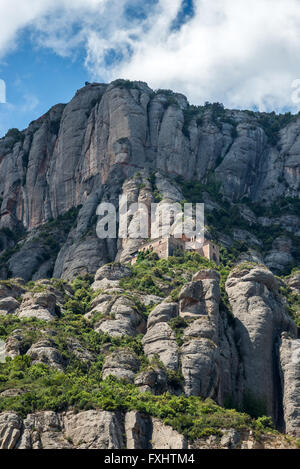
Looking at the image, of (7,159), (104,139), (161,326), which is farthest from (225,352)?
(7,159)

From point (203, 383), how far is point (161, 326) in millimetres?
9619

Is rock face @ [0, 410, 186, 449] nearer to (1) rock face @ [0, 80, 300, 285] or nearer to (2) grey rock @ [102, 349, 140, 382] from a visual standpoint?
(2) grey rock @ [102, 349, 140, 382]

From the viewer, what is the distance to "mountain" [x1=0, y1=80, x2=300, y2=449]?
62.6m

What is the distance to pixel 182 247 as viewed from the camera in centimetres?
10994

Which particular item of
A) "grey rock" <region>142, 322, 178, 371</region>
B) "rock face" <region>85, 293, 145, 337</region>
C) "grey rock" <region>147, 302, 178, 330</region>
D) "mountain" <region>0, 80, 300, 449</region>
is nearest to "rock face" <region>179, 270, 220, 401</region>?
"mountain" <region>0, 80, 300, 449</region>

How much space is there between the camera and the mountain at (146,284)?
62.6 m

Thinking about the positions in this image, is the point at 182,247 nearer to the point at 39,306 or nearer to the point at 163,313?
the point at 163,313

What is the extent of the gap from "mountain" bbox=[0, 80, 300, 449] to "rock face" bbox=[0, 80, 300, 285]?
0.31m

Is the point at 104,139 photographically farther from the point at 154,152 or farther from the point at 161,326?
the point at 161,326

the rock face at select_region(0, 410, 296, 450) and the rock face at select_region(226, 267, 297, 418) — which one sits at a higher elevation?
the rock face at select_region(226, 267, 297, 418)

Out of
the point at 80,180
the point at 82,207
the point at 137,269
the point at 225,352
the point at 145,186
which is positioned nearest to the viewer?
the point at 225,352

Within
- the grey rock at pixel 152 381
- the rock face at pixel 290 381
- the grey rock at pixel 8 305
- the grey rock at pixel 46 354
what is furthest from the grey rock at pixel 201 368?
the grey rock at pixel 8 305

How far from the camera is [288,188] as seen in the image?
14200 centimetres

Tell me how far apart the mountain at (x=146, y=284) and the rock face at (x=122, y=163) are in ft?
1.03
